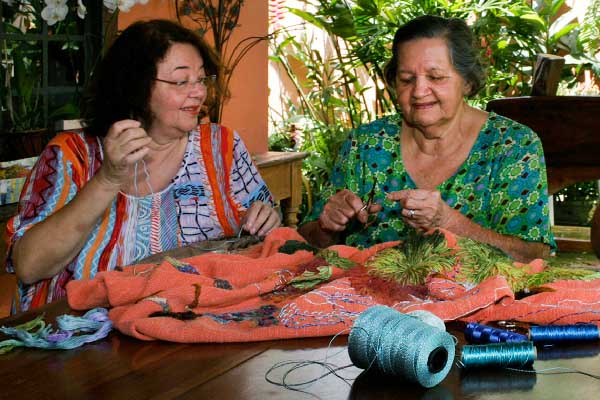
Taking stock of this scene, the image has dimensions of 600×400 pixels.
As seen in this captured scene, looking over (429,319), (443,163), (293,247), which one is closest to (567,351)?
(429,319)

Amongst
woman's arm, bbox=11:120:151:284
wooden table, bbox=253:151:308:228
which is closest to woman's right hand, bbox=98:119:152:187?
woman's arm, bbox=11:120:151:284

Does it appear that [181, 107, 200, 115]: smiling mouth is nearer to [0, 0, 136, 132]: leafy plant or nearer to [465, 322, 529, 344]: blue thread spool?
[0, 0, 136, 132]: leafy plant

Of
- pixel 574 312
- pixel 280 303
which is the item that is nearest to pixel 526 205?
pixel 574 312

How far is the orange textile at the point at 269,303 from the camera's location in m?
1.79

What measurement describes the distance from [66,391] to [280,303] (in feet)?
1.96

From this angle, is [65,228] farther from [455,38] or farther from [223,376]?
[455,38]

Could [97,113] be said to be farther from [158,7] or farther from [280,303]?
[158,7]

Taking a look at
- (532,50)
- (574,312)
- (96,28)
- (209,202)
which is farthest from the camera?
(532,50)

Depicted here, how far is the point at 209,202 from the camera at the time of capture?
298 centimetres

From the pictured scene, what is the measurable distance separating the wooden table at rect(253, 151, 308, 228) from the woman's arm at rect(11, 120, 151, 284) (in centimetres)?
251

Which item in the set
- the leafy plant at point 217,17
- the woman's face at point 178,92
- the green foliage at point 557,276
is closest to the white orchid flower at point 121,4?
the woman's face at point 178,92

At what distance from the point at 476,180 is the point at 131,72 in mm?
1247

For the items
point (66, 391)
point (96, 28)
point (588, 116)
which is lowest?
point (66, 391)

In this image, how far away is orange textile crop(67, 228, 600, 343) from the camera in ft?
5.88
